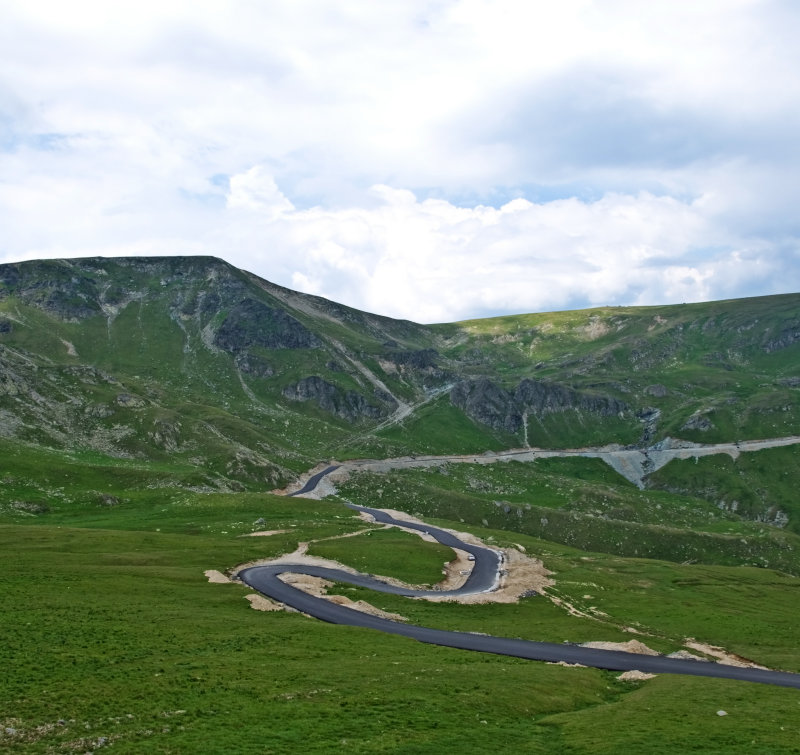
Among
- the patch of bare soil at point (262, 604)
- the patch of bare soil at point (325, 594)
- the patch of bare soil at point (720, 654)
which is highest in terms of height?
the patch of bare soil at point (262, 604)

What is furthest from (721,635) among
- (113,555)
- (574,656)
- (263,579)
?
(113,555)

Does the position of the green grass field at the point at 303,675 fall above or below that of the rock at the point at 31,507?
above

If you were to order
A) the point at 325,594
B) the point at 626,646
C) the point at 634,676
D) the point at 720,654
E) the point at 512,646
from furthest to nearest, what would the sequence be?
1. the point at 325,594
2. the point at 720,654
3. the point at 626,646
4. the point at 512,646
5. the point at 634,676

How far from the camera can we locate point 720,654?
216 ft

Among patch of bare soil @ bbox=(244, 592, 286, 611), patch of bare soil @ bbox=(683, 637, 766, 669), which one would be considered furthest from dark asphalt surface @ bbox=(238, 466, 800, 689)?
patch of bare soil @ bbox=(683, 637, 766, 669)

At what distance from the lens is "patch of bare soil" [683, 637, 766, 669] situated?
62878 millimetres

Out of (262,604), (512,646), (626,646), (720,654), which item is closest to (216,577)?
(262,604)

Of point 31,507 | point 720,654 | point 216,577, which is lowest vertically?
point 720,654

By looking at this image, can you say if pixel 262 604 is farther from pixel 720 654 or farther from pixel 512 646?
pixel 720 654

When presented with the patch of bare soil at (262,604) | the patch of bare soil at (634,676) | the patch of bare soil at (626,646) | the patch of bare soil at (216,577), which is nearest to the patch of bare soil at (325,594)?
the patch of bare soil at (262,604)

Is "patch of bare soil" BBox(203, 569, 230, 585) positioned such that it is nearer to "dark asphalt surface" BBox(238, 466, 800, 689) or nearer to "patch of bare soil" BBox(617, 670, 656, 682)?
"dark asphalt surface" BBox(238, 466, 800, 689)

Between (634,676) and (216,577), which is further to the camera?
(216,577)

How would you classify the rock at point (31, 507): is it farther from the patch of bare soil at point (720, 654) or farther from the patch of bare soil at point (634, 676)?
the patch of bare soil at point (720, 654)

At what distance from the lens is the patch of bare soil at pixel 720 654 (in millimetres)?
62878
